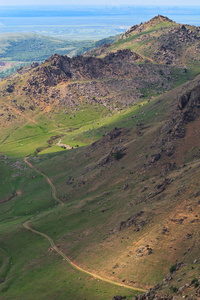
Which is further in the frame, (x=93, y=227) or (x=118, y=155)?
(x=118, y=155)

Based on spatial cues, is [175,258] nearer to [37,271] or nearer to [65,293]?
[65,293]

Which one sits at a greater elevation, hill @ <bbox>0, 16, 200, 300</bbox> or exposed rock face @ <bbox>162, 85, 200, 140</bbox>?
exposed rock face @ <bbox>162, 85, 200, 140</bbox>

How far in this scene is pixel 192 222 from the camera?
269 ft

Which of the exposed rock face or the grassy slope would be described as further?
the exposed rock face

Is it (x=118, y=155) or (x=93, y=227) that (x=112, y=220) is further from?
(x=118, y=155)

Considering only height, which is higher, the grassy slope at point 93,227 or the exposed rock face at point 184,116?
the exposed rock face at point 184,116

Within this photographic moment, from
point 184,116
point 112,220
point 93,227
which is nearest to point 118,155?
point 184,116

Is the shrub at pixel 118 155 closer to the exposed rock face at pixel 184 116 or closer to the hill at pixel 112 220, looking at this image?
the hill at pixel 112 220

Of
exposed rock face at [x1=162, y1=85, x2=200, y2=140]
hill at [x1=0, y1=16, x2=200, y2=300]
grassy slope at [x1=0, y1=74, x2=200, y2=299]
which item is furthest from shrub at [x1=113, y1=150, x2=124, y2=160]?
exposed rock face at [x1=162, y1=85, x2=200, y2=140]

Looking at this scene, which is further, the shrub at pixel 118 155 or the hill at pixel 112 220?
the shrub at pixel 118 155

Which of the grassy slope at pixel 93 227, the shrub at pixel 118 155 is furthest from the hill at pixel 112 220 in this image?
the shrub at pixel 118 155

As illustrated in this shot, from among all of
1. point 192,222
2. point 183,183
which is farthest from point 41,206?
point 192,222

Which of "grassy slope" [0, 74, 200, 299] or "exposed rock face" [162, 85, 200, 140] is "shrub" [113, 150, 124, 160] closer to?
"grassy slope" [0, 74, 200, 299]

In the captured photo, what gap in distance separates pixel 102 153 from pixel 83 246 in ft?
253
